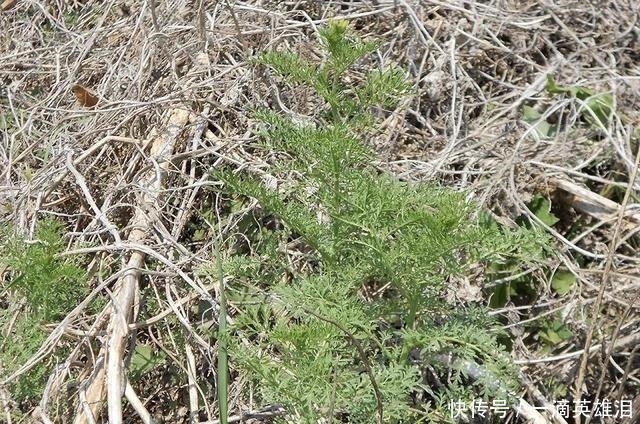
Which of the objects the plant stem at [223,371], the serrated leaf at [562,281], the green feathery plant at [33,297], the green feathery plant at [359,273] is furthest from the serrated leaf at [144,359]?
the serrated leaf at [562,281]

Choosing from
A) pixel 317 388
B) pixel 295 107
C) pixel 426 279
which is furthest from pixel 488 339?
pixel 295 107

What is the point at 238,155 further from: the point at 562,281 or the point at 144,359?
the point at 562,281

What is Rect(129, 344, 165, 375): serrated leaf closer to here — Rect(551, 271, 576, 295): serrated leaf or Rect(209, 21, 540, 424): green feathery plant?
Rect(209, 21, 540, 424): green feathery plant

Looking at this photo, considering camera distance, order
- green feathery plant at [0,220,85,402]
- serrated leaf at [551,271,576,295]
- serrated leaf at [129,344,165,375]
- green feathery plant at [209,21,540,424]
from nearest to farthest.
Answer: green feathery plant at [209,21,540,424]
green feathery plant at [0,220,85,402]
serrated leaf at [129,344,165,375]
serrated leaf at [551,271,576,295]

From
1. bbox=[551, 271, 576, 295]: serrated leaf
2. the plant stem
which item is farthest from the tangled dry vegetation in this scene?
the plant stem

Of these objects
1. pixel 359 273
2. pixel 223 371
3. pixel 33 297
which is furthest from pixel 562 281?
pixel 33 297

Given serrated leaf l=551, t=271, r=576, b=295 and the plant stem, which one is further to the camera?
serrated leaf l=551, t=271, r=576, b=295

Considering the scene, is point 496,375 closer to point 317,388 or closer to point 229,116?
point 317,388

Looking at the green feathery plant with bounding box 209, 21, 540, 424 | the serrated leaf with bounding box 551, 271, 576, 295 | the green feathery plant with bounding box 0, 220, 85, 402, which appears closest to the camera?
the green feathery plant with bounding box 209, 21, 540, 424

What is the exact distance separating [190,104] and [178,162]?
0.64ft

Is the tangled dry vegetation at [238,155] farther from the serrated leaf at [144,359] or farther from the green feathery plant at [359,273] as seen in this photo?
the green feathery plant at [359,273]

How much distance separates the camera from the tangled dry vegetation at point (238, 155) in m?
2.05

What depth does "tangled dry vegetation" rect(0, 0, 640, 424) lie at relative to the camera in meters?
2.05

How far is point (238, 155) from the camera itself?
2350 mm
